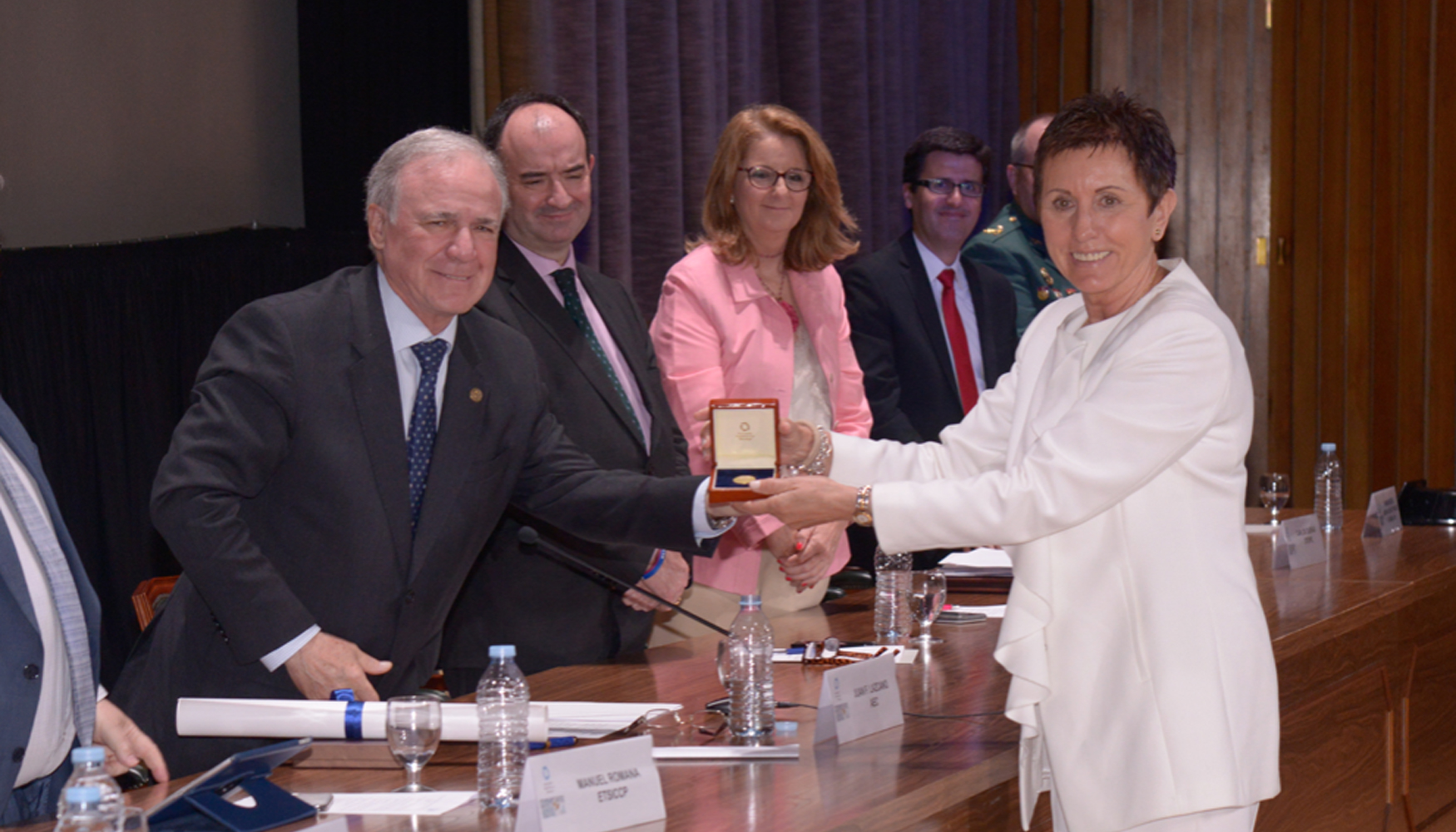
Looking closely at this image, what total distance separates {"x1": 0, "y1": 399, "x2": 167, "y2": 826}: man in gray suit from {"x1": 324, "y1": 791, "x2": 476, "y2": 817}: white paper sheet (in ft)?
1.10

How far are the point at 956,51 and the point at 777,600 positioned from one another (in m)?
3.42

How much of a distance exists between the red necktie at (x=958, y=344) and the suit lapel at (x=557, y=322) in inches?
50.3

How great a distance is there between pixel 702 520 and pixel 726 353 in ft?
2.71

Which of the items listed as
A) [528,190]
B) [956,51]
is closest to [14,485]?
[528,190]

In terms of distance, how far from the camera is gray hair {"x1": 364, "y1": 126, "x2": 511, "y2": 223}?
239cm

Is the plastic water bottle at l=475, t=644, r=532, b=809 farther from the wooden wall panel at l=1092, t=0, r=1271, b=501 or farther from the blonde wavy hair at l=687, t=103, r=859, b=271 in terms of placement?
the wooden wall panel at l=1092, t=0, r=1271, b=501

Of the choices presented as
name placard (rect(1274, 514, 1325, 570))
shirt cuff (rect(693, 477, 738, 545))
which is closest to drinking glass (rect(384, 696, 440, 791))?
shirt cuff (rect(693, 477, 738, 545))

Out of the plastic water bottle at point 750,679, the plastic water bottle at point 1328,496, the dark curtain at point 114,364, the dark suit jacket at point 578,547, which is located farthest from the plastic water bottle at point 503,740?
the plastic water bottle at point 1328,496

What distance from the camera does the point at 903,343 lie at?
3.81 m

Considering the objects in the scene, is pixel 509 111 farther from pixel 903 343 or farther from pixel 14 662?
pixel 14 662

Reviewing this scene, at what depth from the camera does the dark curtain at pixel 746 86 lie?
13.9 feet

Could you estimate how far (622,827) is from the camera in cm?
163

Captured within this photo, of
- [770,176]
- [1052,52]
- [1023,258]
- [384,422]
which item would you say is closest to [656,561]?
[384,422]

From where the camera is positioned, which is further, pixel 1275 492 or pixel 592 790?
pixel 1275 492
